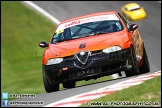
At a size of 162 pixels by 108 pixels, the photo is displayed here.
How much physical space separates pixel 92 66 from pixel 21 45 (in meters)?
14.5

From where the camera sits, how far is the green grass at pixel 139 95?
6.94 metres

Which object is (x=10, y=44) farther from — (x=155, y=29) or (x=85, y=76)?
(x=85, y=76)

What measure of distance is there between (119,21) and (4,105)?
13.9 feet

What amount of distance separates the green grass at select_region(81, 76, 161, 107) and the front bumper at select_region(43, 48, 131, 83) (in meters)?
1.80

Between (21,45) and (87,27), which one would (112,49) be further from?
(21,45)

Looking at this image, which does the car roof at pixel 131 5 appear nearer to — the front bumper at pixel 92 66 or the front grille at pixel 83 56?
the front bumper at pixel 92 66

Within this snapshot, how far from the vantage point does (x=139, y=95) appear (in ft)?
24.0

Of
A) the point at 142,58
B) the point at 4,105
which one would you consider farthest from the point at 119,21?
the point at 4,105

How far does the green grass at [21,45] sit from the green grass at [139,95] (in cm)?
1000

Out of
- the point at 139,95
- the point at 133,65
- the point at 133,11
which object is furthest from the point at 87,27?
the point at 133,11

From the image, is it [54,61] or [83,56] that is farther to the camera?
[54,61]

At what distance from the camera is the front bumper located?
9539mm

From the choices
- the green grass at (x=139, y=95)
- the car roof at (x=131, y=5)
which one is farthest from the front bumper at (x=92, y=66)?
the car roof at (x=131, y=5)

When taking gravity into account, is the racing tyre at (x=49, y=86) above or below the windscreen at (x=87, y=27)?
below
